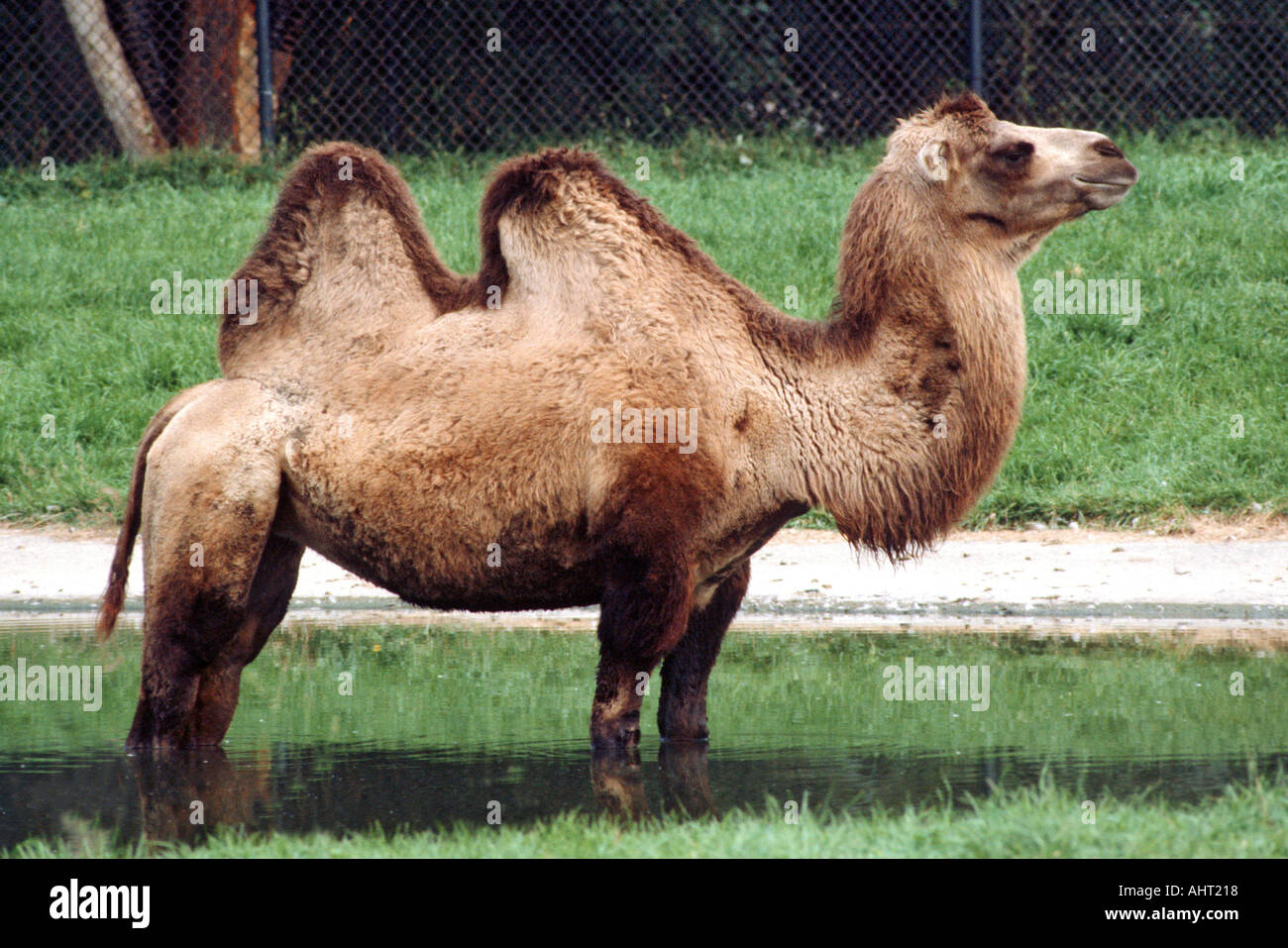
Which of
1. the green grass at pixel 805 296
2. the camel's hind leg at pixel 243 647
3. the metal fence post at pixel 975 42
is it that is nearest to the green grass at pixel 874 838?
the camel's hind leg at pixel 243 647

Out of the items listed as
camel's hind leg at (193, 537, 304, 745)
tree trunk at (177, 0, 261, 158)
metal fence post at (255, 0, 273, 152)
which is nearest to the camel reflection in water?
camel's hind leg at (193, 537, 304, 745)

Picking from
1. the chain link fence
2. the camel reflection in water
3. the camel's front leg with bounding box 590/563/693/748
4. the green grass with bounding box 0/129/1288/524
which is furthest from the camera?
the chain link fence

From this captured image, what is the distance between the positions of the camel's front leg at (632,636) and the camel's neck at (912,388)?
0.58 meters

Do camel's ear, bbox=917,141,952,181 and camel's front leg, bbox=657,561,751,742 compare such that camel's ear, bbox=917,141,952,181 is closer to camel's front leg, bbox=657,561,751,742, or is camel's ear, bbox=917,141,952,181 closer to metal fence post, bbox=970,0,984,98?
camel's front leg, bbox=657,561,751,742

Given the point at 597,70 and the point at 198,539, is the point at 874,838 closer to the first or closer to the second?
the point at 198,539

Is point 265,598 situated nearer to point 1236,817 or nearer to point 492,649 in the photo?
point 492,649

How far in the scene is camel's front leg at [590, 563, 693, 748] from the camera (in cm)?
485

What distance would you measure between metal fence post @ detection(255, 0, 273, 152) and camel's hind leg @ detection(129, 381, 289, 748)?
9560 mm

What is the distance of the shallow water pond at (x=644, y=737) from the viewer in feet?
15.4

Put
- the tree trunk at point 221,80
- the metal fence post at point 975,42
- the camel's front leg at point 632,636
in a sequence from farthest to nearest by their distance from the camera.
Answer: the tree trunk at point 221,80
the metal fence post at point 975,42
the camel's front leg at point 632,636

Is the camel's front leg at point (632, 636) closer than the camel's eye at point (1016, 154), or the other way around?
the camel's front leg at point (632, 636)

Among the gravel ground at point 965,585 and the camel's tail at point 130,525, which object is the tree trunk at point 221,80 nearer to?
the gravel ground at point 965,585

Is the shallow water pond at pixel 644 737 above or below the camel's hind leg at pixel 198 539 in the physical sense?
below

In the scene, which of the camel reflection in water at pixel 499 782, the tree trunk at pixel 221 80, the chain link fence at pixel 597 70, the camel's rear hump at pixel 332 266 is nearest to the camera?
the camel reflection in water at pixel 499 782
